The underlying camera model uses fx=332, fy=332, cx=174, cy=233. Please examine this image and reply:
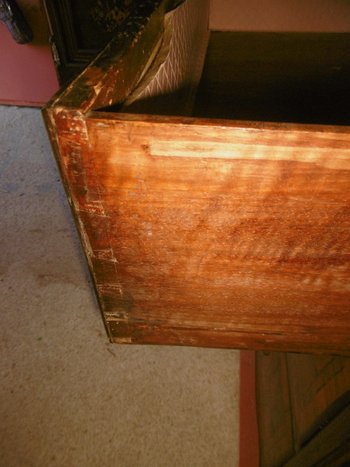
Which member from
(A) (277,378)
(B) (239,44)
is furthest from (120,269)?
(B) (239,44)

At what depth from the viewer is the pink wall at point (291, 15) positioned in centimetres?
127

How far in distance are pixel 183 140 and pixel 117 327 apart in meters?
0.46

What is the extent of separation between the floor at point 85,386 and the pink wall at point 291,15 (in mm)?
1278

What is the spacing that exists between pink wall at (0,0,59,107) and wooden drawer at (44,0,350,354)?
5.48 ft

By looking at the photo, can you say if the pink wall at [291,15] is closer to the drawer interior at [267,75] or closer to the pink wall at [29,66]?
the drawer interior at [267,75]

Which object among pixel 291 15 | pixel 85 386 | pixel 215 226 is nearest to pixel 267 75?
pixel 291 15

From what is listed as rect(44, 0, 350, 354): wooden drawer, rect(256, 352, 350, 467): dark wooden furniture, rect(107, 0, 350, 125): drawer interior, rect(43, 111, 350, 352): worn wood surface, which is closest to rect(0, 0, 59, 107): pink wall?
rect(107, 0, 350, 125): drawer interior

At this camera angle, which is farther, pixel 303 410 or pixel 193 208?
pixel 303 410

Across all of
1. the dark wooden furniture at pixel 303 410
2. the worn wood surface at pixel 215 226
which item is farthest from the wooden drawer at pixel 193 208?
the dark wooden furniture at pixel 303 410

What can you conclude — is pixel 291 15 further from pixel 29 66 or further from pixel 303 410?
pixel 29 66

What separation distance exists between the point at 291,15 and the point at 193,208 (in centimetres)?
123

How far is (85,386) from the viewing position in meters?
1.27

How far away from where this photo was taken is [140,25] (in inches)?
20.4

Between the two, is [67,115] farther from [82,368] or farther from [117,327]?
[82,368]
